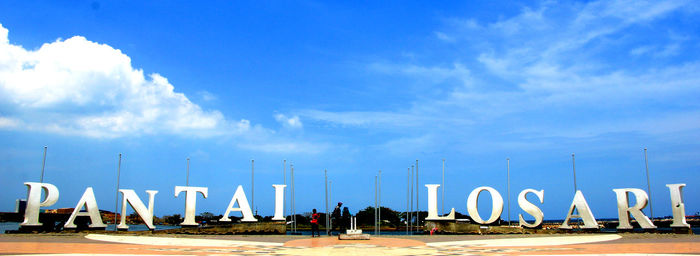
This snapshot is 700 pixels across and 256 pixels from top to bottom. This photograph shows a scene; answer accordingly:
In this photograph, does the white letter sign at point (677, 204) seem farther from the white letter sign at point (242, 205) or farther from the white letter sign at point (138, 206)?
the white letter sign at point (138, 206)

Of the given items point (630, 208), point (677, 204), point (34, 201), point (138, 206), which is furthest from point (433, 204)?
point (34, 201)

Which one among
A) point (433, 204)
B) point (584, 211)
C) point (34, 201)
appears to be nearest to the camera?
point (34, 201)

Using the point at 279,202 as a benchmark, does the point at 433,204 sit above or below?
below

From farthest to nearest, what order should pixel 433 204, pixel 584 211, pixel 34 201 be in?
pixel 433 204 → pixel 584 211 → pixel 34 201

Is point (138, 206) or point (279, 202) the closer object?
point (138, 206)

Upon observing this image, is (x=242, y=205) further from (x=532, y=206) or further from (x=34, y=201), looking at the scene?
(x=532, y=206)

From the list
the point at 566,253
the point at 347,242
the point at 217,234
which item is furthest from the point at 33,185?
the point at 566,253

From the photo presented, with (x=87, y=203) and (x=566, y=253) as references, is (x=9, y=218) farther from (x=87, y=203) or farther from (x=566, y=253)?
(x=566, y=253)

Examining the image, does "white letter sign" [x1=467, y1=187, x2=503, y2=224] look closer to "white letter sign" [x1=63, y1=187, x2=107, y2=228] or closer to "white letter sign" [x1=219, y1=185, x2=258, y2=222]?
"white letter sign" [x1=219, y1=185, x2=258, y2=222]

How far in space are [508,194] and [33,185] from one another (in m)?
33.9

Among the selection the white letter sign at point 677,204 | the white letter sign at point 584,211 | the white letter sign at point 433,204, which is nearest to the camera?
the white letter sign at point 677,204

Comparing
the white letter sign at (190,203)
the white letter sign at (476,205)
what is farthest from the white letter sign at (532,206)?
the white letter sign at (190,203)

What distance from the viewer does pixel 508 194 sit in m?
43.2

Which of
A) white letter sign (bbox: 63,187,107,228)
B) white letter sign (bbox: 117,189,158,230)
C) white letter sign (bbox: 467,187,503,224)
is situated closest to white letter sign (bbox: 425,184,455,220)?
white letter sign (bbox: 467,187,503,224)
